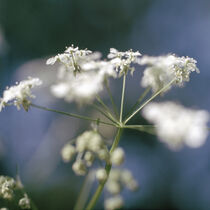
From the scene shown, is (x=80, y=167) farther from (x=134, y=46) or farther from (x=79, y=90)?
(x=134, y=46)

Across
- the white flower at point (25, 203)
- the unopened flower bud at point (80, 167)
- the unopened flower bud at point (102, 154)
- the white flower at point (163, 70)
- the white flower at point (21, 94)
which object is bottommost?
the white flower at point (25, 203)

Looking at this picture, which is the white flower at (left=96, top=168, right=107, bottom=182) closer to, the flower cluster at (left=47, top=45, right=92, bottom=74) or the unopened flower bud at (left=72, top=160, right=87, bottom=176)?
the unopened flower bud at (left=72, top=160, right=87, bottom=176)

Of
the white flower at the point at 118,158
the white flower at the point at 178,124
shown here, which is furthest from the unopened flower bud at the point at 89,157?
the white flower at the point at 178,124

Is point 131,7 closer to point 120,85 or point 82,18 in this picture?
point 82,18

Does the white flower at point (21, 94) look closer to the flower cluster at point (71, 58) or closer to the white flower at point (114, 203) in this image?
the flower cluster at point (71, 58)

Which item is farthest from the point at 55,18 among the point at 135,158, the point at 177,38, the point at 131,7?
the point at 135,158

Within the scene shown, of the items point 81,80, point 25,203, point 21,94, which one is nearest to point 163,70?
point 81,80
